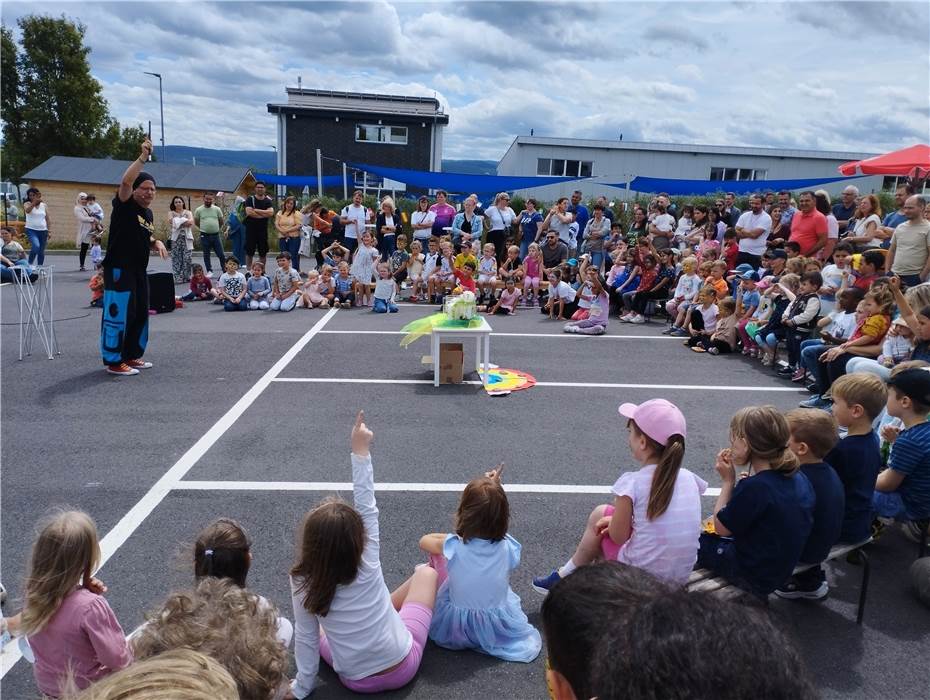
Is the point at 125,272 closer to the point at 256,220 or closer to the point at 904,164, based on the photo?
the point at 256,220

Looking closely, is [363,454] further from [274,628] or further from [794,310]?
[794,310]

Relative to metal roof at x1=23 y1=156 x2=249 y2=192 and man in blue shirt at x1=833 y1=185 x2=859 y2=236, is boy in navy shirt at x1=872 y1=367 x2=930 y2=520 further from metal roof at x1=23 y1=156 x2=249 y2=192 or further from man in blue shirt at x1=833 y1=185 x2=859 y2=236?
metal roof at x1=23 y1=156 x2=249 y2=192

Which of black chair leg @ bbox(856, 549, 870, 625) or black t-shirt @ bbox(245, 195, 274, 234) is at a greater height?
black t-shirt @ bbox(245, 195, 274, 234)

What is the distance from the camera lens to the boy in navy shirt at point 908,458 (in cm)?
376

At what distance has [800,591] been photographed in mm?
3646

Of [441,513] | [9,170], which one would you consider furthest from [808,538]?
[9,170]

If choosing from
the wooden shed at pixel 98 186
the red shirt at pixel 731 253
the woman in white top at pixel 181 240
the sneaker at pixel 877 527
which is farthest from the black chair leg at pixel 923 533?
the wooden shed at pixel 98 186

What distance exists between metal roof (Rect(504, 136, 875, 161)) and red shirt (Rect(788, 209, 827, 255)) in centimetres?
2474

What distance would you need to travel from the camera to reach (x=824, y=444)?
132 inches

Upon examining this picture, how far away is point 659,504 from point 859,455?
4.46 feet

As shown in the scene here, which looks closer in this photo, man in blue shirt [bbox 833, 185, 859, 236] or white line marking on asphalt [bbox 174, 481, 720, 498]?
white line marking on asphalt [bbox 174, 481, 720, 498]

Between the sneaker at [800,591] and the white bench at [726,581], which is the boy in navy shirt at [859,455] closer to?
the white bench at [726,581]

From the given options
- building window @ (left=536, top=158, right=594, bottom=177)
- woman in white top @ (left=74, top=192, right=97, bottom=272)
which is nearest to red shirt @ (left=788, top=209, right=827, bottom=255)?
woman in white top @ (left=74, top=192, right=97, bottom=272)

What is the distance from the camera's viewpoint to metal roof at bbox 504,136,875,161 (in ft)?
111
